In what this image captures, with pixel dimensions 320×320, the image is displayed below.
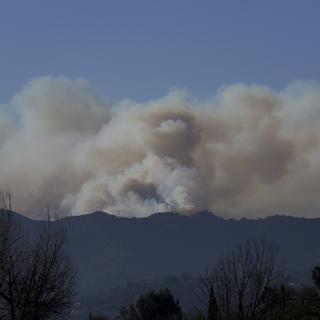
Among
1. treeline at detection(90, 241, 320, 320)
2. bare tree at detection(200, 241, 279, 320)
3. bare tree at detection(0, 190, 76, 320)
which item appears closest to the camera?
bare tree at detection(0, 190, 76, 320)

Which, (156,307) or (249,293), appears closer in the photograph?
(249,293)

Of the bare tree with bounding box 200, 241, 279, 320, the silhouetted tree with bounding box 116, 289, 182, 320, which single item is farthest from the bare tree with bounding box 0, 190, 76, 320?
the silhouetted tree with bounding box 116, 289, 182, 320

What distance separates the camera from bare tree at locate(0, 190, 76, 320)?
3316 cm

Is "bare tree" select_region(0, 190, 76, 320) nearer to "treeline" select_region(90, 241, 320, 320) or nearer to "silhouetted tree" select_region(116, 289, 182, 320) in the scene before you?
"treeline" select_region(90, 241, 320, 320)

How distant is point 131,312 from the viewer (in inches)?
4690

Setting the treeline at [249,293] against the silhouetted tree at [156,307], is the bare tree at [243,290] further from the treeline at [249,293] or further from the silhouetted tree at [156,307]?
the silhouetted tree at [156,307]

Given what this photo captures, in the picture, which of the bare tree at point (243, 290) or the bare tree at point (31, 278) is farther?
the bare tree at point (243, 290)

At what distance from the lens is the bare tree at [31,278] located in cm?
3316

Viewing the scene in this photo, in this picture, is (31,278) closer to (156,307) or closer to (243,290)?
(243,290)

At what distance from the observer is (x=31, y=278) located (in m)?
32.9

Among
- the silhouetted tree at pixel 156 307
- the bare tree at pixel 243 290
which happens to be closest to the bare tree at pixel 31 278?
the bare tree at pixel 243 290

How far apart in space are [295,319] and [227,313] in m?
12.2

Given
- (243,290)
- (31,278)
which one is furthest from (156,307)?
(31,278)

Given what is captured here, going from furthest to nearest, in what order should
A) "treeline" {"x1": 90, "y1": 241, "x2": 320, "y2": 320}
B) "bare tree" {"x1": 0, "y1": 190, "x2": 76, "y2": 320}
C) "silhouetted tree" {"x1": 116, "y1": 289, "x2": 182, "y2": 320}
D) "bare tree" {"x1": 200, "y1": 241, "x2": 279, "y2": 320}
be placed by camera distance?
"silhouetted tree" {"x1": 116, "y1": 289, "x2": 182, "y2": 320} < "treeline" {"x1": 90, "y1": 241, "x2": 320, "y2": 320} < "bare tree" {"x1": 200, "y1": 241, "x2": 279, "y2": 320} < "bare tree" {"x1": 0, "y1": 190, "x2": 76, "y2": 320}
